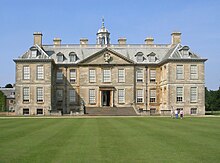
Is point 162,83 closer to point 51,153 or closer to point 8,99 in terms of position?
point 51,153

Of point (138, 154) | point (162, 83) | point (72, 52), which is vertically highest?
point (72, 52)

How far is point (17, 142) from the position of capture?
1287 centimetres

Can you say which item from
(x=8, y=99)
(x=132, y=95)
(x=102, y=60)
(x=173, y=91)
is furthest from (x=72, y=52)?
(x=8, y=99)

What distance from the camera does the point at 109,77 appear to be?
4881 cm

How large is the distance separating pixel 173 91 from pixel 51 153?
119 ft

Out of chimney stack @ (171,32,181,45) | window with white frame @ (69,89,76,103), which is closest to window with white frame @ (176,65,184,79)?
chimney stack @ (171,32,181,45)

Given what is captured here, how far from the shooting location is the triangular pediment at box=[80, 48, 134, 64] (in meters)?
48.4

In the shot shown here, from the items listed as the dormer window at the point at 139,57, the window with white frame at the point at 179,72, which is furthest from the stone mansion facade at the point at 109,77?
the dormer window at the point at 139,57

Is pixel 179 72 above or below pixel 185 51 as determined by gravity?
below

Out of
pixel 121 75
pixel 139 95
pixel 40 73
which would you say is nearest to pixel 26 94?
pixel 40 73

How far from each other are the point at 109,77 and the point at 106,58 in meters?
2.42

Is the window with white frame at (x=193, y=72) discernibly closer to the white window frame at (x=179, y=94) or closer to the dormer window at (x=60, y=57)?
the white window frame at (x=179, y=94)

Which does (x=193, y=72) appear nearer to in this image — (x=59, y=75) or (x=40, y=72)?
(x=59, y=75)

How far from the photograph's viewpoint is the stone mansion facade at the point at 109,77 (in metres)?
45.8
